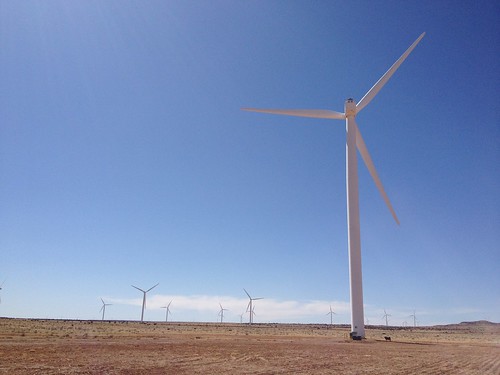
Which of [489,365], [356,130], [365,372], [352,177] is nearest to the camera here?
[365,372]

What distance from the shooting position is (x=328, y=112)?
6619 centimetres

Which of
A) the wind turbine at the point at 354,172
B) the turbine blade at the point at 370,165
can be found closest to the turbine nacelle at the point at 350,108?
the wind turbine at the point at 354,172

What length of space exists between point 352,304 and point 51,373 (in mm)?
42152

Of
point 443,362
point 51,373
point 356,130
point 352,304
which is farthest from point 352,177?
point 51,373

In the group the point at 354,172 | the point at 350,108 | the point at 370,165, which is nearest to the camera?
the point at 354,172

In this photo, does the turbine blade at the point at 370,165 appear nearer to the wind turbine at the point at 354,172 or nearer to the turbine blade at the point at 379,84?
the wind turbine at the point at 354,172

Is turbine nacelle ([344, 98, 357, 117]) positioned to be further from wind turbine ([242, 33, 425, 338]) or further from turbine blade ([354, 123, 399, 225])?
turbine blade ([354, 123, 399, 225])

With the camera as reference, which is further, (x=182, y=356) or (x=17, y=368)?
(x=182, y=356)

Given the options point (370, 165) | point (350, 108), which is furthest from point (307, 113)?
point (370, 165)

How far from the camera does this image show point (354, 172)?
2334 inches

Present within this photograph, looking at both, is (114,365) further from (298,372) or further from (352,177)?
(352,177)

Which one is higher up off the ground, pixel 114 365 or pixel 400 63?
pixel 400 63

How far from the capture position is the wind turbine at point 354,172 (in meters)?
54.8

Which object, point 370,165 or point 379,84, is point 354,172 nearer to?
point 370,165
